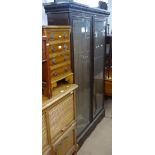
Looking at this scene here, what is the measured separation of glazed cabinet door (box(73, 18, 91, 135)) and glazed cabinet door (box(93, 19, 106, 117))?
0.22 metres

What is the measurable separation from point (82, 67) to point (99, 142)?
94cm

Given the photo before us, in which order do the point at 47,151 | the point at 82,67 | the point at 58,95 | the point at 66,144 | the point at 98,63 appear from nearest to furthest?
the point at 47,151 < the point at 58,95 < the point at 66,144 < the point at 82,67 < the point at 98,63

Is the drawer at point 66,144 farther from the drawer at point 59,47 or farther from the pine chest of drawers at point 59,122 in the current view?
the drawer at point 59,47

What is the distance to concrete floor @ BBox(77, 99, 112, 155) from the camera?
2.49 m

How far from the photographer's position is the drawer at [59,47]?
187 cm

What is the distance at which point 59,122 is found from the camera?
1.91 metres

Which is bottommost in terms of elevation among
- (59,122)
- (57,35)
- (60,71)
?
(59,122)

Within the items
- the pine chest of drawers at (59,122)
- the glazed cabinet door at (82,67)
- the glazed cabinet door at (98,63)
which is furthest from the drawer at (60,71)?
the glazed cabinet door at (98,63)

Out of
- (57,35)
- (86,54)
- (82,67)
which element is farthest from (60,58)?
(86,54)

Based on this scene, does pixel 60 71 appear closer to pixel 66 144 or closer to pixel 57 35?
pixel 57 35

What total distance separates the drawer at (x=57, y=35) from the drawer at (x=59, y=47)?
0.17 feet

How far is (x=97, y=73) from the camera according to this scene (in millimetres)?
3141
